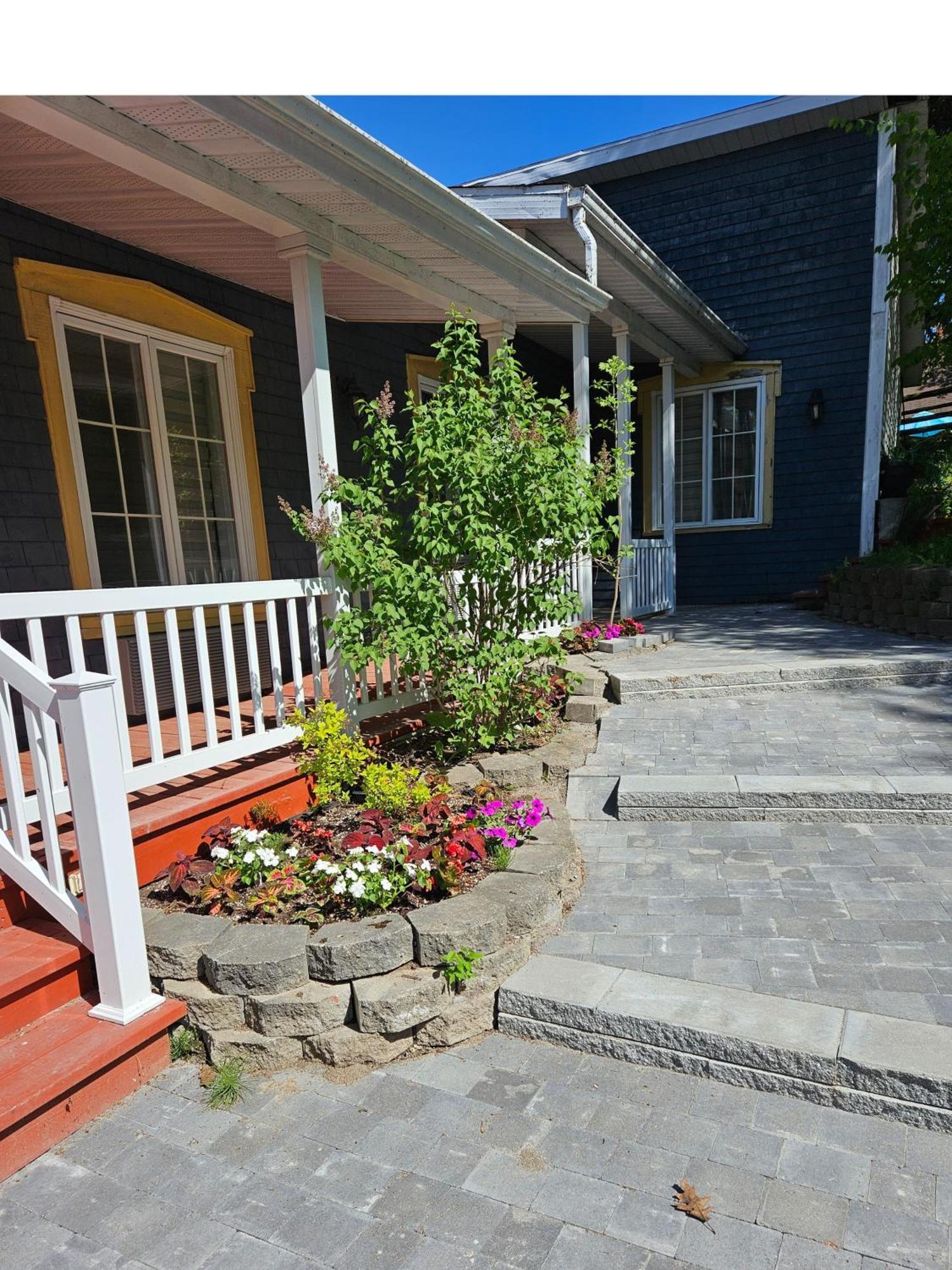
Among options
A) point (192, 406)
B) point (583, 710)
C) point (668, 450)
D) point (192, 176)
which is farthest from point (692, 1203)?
point (668, 450)

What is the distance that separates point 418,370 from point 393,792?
494 cm

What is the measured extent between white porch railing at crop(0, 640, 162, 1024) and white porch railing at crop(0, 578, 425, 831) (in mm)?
47

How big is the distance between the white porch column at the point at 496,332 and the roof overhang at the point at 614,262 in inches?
40.2

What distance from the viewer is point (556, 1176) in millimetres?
1762

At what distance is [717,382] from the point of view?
9648 millimetres

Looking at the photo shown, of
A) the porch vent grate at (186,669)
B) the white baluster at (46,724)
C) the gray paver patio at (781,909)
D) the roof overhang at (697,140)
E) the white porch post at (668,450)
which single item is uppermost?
the roof overhang at (697,140)

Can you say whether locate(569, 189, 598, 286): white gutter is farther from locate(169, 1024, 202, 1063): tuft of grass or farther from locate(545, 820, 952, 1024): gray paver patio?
locate(169, 1024, 202, 1063): tuft of grass

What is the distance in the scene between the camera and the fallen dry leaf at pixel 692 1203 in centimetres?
162

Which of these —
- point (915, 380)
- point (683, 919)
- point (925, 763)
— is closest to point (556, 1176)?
point (683, 919)

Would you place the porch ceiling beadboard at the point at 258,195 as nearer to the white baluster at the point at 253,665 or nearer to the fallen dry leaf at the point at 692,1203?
the white baluster at the point at 253,665

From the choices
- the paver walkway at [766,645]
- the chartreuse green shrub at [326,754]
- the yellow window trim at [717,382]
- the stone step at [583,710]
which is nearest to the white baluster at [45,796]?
the chartreuse green shrub at [326,754]

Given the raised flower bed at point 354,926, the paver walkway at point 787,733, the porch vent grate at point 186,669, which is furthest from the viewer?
the porch vent grate at point 186,669

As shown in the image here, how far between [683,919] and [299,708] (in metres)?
2.03
